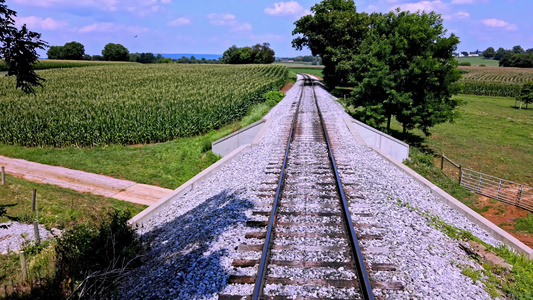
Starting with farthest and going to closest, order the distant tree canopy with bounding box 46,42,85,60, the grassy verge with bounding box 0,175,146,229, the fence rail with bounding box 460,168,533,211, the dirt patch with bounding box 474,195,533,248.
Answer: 1. the distant tree canopy with bounding box 46,42,85,60
2. the fence rail with bounding box 460,168,533,211
3. the dirt patch with bounding box 474,195,533,248
4. the grassy verge with bounding box 0,175,146,229

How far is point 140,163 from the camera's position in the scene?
765 inches

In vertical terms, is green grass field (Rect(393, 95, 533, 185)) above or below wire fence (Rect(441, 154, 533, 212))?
above

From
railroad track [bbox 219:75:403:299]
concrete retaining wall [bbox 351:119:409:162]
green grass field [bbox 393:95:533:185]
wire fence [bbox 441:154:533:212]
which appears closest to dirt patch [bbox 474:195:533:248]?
wire fence [bbox 441:154:533:212]

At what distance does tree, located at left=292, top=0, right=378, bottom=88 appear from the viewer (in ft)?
147

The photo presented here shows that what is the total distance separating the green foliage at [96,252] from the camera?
647 cm

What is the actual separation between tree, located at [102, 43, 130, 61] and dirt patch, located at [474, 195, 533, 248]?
13783 cm

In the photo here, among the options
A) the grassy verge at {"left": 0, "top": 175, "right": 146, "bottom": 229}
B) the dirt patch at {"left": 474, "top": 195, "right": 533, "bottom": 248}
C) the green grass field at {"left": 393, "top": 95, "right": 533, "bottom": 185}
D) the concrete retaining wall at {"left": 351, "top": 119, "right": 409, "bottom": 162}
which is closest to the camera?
the grassy verge at {"left": 0, "top": 175, "right": 146, "bottom": 229}

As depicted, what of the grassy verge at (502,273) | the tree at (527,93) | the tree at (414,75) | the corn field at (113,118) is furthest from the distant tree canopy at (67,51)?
the grassy verge at (502,273)

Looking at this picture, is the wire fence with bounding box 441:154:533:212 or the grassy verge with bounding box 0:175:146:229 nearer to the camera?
the grassy verge with bounding box 0:175:146:229

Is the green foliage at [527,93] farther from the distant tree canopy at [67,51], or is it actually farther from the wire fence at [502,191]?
the distant tree canopy at [67,51]

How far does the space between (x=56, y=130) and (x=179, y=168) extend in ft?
34.1

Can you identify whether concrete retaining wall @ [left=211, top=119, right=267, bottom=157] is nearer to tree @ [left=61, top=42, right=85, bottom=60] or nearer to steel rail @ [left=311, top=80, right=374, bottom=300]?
steel rail @ [left=311, top=80, right=374, bottom=300]

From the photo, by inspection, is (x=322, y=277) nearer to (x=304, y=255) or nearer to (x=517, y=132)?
(x=304, y=255)

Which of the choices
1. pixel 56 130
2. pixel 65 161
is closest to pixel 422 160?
pixel 65 161
